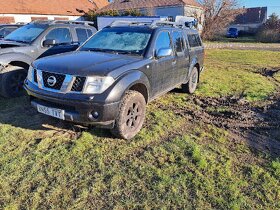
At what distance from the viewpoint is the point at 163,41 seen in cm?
562

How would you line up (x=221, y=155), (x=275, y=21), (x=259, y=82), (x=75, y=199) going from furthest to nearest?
1. (x=275, y=21)
2. (x=259, y=82)
3. (x=221, y=155)
4. (x=75, y=199)

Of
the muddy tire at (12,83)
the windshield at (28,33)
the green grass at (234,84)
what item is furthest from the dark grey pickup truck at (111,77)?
the green grass at (234,84)

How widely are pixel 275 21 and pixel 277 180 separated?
38.4 m

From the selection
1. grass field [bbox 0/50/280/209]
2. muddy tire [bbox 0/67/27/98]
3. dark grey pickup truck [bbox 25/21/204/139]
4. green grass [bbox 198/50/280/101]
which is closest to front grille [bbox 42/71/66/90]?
dark grey pickup truck [bbox 25/21/204/139]

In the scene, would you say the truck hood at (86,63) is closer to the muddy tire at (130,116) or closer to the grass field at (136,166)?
the muddy tire at (130,116)

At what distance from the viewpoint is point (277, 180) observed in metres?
3.75

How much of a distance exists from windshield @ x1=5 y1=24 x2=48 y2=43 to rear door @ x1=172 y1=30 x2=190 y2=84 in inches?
137

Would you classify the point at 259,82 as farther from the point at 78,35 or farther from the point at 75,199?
the point at 75,199

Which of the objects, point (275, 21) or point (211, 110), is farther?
point (275, 21)

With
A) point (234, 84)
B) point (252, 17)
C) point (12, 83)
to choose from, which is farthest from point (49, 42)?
point (252, 17)

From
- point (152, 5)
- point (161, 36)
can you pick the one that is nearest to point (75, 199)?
point (161, 36)

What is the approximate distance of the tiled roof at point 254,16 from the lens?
56.8 m

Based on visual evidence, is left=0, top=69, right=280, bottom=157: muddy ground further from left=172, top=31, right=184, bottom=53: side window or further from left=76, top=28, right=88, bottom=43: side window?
left=76, top=28, right=88, bottom=43: side window

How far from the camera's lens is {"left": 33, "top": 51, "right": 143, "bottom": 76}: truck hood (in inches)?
161
